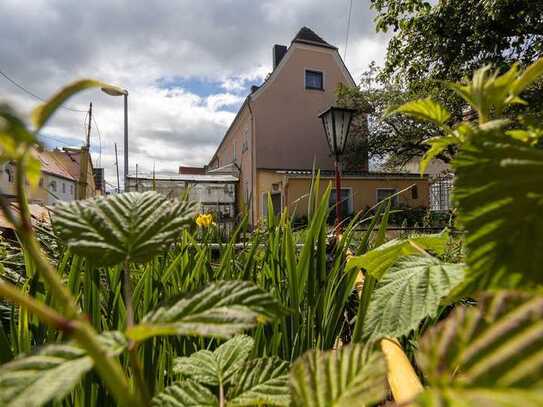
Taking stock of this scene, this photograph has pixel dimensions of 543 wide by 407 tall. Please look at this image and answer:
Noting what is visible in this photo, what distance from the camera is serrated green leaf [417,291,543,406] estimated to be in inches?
4.5

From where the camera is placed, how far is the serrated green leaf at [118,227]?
0.24 m

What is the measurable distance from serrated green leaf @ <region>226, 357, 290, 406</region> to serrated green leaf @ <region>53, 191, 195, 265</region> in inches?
4.9

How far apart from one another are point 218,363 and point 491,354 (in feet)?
0.99

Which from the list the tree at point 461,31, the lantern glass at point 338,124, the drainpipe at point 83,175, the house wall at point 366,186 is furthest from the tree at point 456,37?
the drainpipe at point 83,175

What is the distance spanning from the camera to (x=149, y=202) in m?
0.29

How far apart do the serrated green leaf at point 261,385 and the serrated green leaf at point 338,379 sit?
0.09 metres

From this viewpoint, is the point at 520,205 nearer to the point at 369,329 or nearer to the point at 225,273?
the point at 369,329

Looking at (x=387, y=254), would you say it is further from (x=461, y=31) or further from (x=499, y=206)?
(x=461, y=31)

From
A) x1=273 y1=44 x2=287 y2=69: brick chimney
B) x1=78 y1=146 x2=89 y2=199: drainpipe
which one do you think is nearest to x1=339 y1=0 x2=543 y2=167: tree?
x1=78 y1=146 x2=89 y2=199: drainpipe

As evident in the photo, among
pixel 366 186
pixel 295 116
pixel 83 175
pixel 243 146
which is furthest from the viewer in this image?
pixel 243 146

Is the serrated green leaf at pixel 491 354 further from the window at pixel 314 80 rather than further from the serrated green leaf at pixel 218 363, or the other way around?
the window at pixel 314 80

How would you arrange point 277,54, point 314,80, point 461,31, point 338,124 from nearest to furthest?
point 338,124
point 461,31
point 314,80
point 277,54

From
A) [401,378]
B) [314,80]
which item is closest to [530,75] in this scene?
[401,378]

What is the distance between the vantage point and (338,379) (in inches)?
7.6
